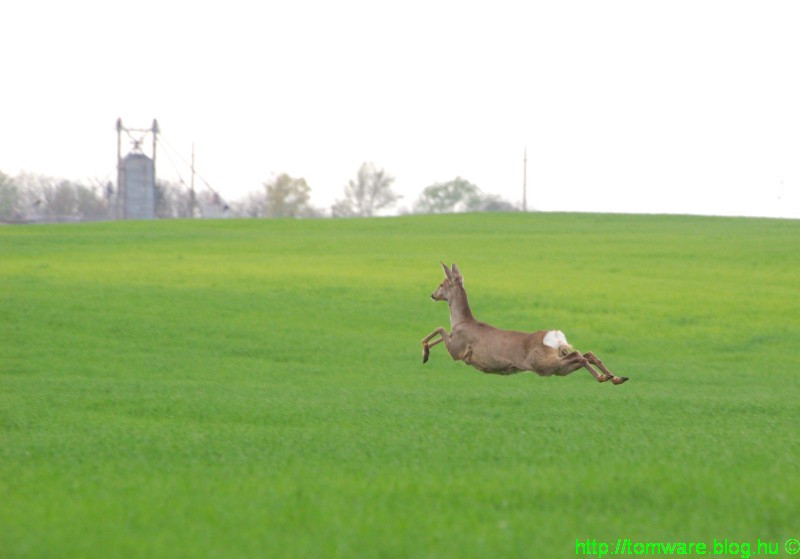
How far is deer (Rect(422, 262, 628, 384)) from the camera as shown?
8672 mm

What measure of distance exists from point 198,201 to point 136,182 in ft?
68.6

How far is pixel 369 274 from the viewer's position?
112ft

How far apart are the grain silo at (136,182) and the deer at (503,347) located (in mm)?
77178

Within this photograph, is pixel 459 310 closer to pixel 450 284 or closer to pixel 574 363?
pixel 450 284

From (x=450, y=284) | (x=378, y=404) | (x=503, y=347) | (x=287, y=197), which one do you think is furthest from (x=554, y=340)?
(x=287, y=197)

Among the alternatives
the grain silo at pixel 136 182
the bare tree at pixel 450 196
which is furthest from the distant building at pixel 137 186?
the bare tree at pixel 450 196

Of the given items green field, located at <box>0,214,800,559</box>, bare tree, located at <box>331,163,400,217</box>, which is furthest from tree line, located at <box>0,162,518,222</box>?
green field, located at <box>0,214,800,559</box>

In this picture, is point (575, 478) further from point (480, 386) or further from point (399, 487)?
point (480, 386)

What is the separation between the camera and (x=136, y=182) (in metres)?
86.4

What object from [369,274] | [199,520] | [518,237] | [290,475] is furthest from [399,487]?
[518,237]

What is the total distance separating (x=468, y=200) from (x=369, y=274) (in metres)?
80.2

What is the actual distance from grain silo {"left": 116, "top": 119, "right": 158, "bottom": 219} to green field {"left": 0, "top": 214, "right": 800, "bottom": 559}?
41217mm

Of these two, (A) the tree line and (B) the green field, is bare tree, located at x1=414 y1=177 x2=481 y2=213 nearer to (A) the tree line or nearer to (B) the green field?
(A) the tree line

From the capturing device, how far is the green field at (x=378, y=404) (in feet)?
22.1
